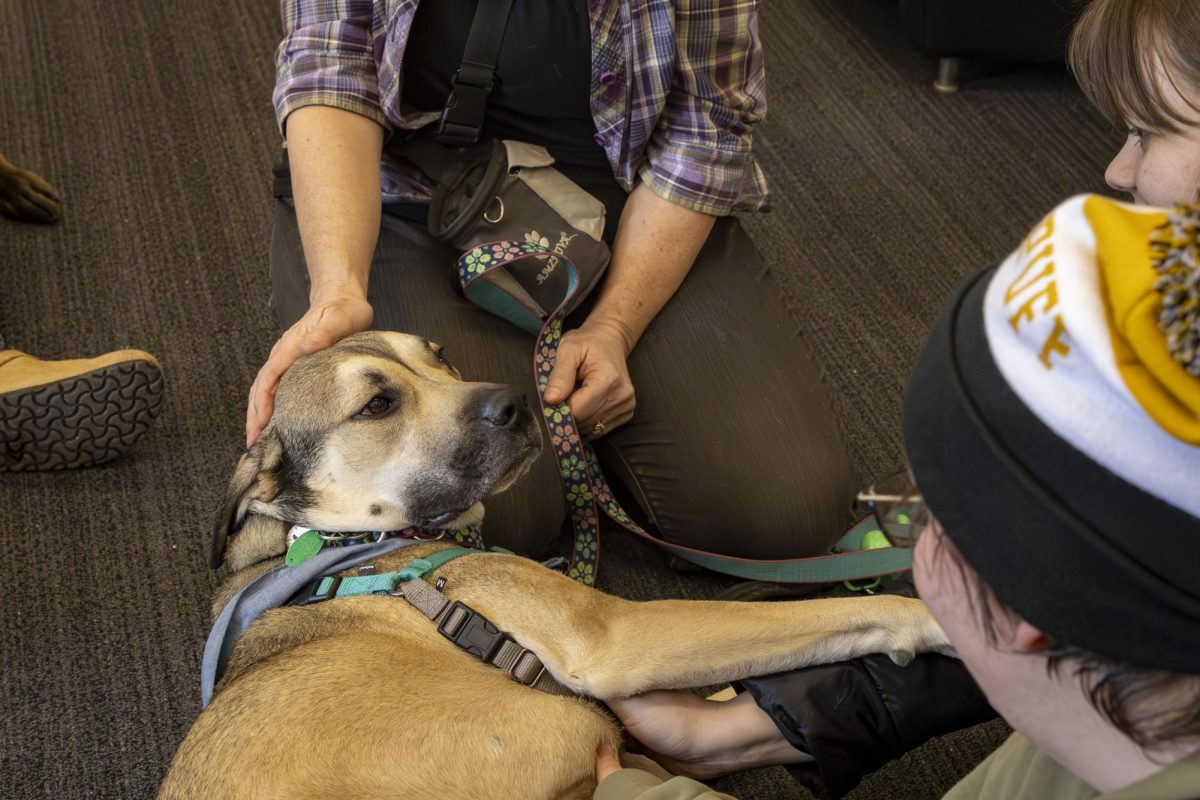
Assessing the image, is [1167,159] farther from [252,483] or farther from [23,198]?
[23,198]

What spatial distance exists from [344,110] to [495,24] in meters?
0.38

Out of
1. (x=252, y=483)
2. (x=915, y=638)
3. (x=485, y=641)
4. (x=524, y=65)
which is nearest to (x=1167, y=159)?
(x=915, y=638)

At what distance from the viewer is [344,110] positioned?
2162mm

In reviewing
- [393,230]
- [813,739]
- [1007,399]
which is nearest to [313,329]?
[393,230]

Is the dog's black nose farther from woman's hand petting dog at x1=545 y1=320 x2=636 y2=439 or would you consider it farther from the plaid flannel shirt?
the plaid flannel shirt

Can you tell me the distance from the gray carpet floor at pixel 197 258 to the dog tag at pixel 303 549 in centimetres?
61

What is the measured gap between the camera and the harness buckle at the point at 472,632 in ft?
5.39

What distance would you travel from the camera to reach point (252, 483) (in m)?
1.87

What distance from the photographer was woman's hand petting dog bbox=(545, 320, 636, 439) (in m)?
2.12

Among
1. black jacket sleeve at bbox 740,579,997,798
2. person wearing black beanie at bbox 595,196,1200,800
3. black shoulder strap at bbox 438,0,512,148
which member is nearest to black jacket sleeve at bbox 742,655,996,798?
black jacket sleeve at bbox 740,579,997,798

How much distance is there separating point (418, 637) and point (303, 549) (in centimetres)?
30

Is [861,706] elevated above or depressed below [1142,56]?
below

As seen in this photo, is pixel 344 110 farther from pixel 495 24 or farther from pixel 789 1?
pixel 789 1

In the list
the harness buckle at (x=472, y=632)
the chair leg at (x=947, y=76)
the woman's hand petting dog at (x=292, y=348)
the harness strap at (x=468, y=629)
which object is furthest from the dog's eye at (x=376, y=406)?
the chair leg at (x=947, y=76)
